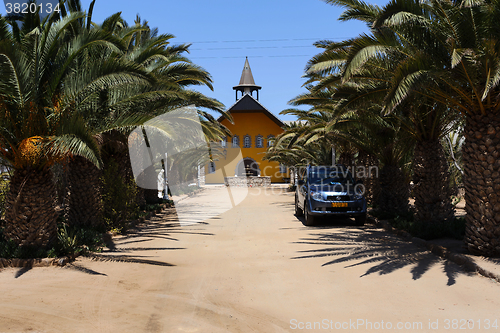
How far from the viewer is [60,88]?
337 inches

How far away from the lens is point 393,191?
1346 cm

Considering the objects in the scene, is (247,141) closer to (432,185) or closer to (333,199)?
(333,199)

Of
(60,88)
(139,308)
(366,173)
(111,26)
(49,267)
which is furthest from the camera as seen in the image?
(366,173)

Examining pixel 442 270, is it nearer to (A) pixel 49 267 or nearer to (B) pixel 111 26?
(A) pixel 49 267

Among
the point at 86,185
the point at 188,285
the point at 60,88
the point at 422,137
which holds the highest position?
the point at 60,88

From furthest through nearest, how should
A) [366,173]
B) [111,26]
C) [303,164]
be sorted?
[303,164]
[366,173]
[111,26]

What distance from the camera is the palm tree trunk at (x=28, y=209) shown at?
7.68m

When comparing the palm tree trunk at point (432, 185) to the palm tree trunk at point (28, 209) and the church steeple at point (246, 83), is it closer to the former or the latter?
the palm tree trunk at point (28, 209)

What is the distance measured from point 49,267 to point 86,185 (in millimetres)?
3228

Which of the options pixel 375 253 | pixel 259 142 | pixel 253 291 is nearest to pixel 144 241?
pixel 253 291

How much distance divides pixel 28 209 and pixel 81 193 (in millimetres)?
2512

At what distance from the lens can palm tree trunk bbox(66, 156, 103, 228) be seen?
33.3 ft

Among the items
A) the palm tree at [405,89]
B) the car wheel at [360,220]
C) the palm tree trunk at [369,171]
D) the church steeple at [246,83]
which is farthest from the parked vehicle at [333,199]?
the church steeple at [246,83]

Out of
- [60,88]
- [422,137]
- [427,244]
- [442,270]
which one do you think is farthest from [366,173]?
[60,88]
